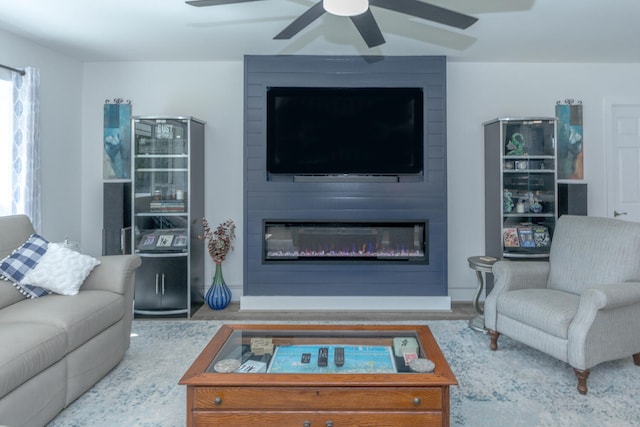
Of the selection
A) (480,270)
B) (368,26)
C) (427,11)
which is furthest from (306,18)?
(480,270)

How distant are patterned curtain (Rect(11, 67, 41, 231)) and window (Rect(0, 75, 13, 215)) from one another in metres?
0.04

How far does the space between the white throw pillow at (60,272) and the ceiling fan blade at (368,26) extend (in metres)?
2.29

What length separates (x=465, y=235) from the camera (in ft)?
14.0

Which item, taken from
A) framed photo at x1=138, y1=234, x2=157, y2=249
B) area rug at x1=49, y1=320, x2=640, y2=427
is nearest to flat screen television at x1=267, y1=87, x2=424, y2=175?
framed photo at x1=138, y1=234, x2=157, y2=249

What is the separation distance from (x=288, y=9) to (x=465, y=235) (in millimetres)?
2863

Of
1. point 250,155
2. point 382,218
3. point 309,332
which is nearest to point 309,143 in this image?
point 250,155

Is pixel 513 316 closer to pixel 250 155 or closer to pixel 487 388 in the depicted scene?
pixel 487 388

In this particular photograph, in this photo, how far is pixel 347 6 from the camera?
188 centimetres

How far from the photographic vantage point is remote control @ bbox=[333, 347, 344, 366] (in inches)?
74.7

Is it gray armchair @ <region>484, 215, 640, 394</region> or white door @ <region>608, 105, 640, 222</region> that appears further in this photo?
white door @ <region>608, 105, 640, 222</region>

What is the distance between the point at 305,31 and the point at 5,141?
2749 mm

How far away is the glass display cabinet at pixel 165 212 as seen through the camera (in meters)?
3.74

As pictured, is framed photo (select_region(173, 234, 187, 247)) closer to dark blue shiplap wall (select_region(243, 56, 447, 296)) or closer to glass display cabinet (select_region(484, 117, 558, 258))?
dark blue shiplap wall (select_region(243, 56, 447, 296))

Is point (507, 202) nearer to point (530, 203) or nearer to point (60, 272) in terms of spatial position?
point (530, 203)
